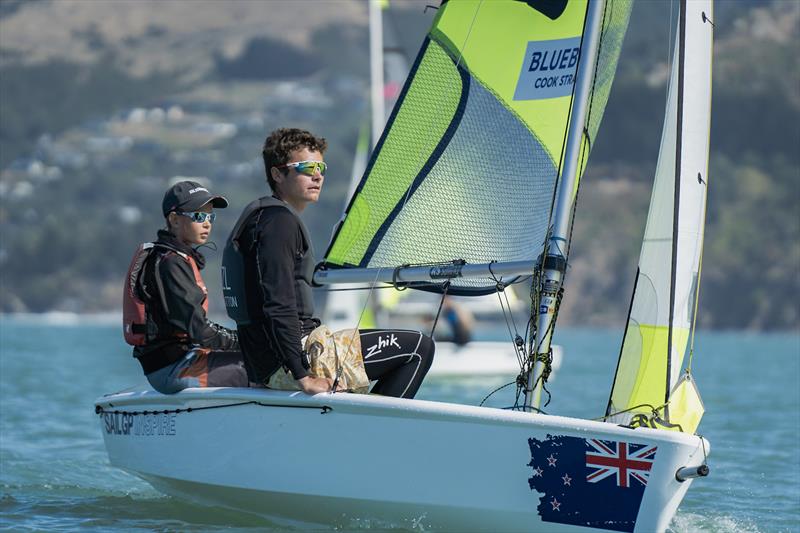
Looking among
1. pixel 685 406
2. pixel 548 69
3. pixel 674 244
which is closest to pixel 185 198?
pixel 548 69

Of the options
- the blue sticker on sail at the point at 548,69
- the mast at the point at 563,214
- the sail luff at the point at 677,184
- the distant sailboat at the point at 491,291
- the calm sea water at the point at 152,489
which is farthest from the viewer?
the calm sea water at the point at 152,489

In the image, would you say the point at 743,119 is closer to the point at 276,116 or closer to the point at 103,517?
the point at 276,116

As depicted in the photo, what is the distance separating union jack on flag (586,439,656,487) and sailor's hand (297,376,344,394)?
96 cm

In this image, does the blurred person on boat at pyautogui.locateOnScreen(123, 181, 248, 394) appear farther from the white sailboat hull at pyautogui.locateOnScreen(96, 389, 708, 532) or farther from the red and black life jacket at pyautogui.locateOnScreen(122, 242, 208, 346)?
the white sailboat hull at pyautogui.locateOnScreen(96, 389, 708, 532)

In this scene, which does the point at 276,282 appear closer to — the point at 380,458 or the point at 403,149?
the point at 380,458

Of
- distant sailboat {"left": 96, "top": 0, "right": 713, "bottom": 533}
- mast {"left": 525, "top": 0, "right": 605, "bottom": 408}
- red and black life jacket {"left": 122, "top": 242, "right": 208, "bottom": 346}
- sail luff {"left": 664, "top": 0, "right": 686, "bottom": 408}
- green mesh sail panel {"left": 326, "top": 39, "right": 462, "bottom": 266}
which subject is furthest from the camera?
green mesh sail panel {"left": 326, "top": 39, "right": 462, "bottom": 266}

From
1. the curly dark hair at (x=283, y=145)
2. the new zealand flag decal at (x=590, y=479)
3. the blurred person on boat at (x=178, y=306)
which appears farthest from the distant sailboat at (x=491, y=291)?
the curly dark hair at (x=283, y=145)

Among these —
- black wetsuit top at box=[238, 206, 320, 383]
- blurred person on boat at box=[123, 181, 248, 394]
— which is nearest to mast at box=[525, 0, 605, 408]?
black wetsuit top at box=[238, 206, 320, 383]

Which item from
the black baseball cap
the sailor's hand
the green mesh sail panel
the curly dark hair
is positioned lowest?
the sailor's hand

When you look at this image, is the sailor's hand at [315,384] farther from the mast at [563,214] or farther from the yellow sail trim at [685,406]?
the yellow sail trim at [685,406]

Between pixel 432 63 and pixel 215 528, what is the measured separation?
226 cm

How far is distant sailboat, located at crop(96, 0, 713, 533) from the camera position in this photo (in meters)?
4.64

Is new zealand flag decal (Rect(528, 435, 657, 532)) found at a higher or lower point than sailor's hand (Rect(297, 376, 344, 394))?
lower

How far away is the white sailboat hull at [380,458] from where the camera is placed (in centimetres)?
460
